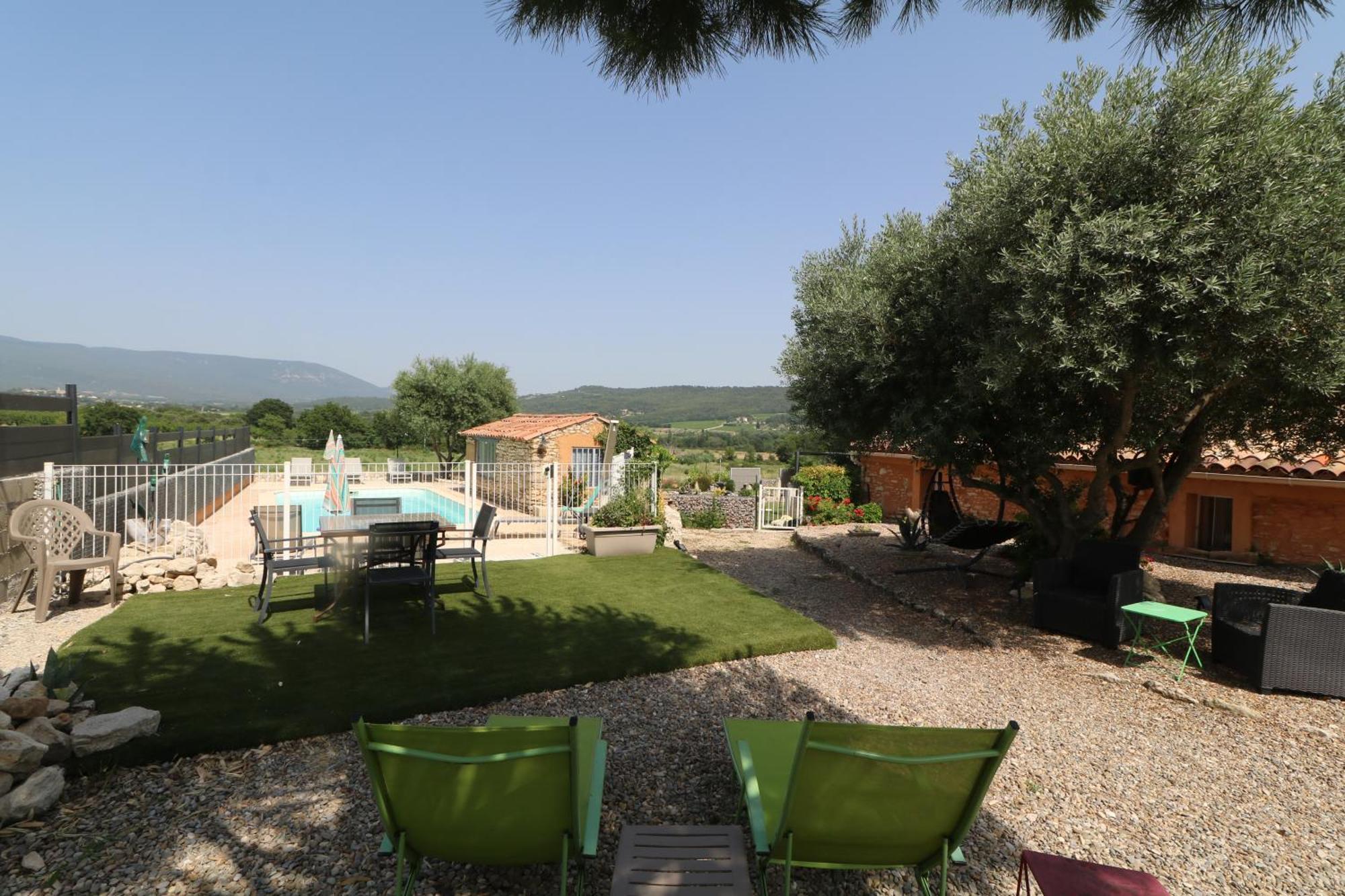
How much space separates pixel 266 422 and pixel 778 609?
175 ft

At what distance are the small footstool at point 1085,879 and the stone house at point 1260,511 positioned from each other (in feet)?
22.3

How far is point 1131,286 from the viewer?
4.89 meters

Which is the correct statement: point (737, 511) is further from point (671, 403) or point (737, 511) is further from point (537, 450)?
point (671, 403)

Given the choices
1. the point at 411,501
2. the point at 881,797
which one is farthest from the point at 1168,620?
the point at 411,501

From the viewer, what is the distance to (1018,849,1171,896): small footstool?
208 cm

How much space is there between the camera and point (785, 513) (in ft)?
54.1

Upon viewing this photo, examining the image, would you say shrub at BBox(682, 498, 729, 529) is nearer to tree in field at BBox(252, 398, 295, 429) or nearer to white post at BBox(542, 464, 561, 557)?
white post at BBox(542, 464, 561, 557)

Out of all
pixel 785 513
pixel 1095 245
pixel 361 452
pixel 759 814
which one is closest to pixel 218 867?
pixel 759 814

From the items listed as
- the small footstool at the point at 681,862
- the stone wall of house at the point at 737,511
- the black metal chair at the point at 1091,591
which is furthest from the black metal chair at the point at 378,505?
the small footstool at the point at 681,862

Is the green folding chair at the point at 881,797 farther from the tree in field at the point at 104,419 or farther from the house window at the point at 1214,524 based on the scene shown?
the tree in field at the point at 104,419

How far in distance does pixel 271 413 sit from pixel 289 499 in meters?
51.6

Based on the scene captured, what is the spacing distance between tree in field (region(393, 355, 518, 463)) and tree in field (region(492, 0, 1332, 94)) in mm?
28590

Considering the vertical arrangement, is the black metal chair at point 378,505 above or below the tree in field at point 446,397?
below

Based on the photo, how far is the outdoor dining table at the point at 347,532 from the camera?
6.23 metres
